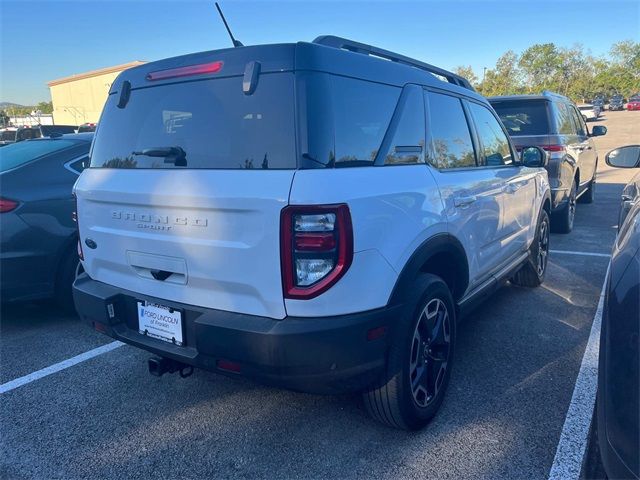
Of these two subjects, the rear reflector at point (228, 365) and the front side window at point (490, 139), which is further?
the front side window at point (490, 139)

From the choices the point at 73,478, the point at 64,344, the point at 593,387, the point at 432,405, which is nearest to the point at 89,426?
the point at 73,478

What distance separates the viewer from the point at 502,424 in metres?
2.63

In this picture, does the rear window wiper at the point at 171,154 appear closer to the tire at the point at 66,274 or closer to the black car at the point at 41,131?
the tire at the point at 66,274

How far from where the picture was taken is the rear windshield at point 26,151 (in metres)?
4.12

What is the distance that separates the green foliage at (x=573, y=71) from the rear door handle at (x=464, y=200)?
65.6 metres

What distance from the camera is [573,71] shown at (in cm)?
7625

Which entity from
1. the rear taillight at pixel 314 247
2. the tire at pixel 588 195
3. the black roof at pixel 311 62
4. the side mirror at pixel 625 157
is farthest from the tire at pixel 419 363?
the tire at pixel 588 195

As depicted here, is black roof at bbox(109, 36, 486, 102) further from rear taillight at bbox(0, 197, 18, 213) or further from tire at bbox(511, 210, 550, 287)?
tire at bbox(511, 210, 550, 287)

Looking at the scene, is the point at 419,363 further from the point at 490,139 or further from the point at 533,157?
the point at 533,157

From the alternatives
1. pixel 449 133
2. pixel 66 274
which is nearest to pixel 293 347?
pixel 449 133

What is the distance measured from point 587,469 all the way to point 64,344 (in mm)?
3604

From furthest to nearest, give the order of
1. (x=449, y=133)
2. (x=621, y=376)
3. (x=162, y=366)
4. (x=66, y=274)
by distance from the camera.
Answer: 1. (x=66, y=274)
2. (x=449, y=133)
3. (x=162, y=366)
4. (x=621, y=376)

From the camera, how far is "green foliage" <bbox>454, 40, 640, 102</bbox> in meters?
66.2

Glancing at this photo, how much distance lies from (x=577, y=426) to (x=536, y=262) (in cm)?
244
